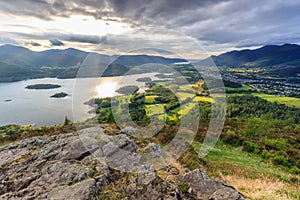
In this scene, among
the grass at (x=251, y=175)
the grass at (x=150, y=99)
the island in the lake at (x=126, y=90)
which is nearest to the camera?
the grass at (x=251, y=175)

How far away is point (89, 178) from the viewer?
6.70 meters

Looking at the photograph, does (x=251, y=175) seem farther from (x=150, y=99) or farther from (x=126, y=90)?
(x=150, y=99)

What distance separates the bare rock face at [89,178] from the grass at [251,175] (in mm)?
1553

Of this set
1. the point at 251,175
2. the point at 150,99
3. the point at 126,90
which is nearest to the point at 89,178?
the point at 251,175

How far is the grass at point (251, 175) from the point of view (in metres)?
7.27

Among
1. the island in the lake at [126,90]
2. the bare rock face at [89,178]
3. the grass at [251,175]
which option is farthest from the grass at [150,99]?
the bare rock face at [89,178]

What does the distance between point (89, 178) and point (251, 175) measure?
277 inches

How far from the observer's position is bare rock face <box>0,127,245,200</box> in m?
6.11

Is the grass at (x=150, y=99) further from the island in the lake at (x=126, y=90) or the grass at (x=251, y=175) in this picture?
the grass at (x=251, y=175)

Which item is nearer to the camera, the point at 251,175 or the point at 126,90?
the point at 251,175

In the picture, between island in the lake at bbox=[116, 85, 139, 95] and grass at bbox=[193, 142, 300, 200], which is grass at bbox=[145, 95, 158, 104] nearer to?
island in the lake at bbox=[116, 85, 139, 95]

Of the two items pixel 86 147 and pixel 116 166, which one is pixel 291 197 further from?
pixel 86 147

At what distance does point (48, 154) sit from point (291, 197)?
8513 mm

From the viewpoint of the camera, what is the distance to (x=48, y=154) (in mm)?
8656
